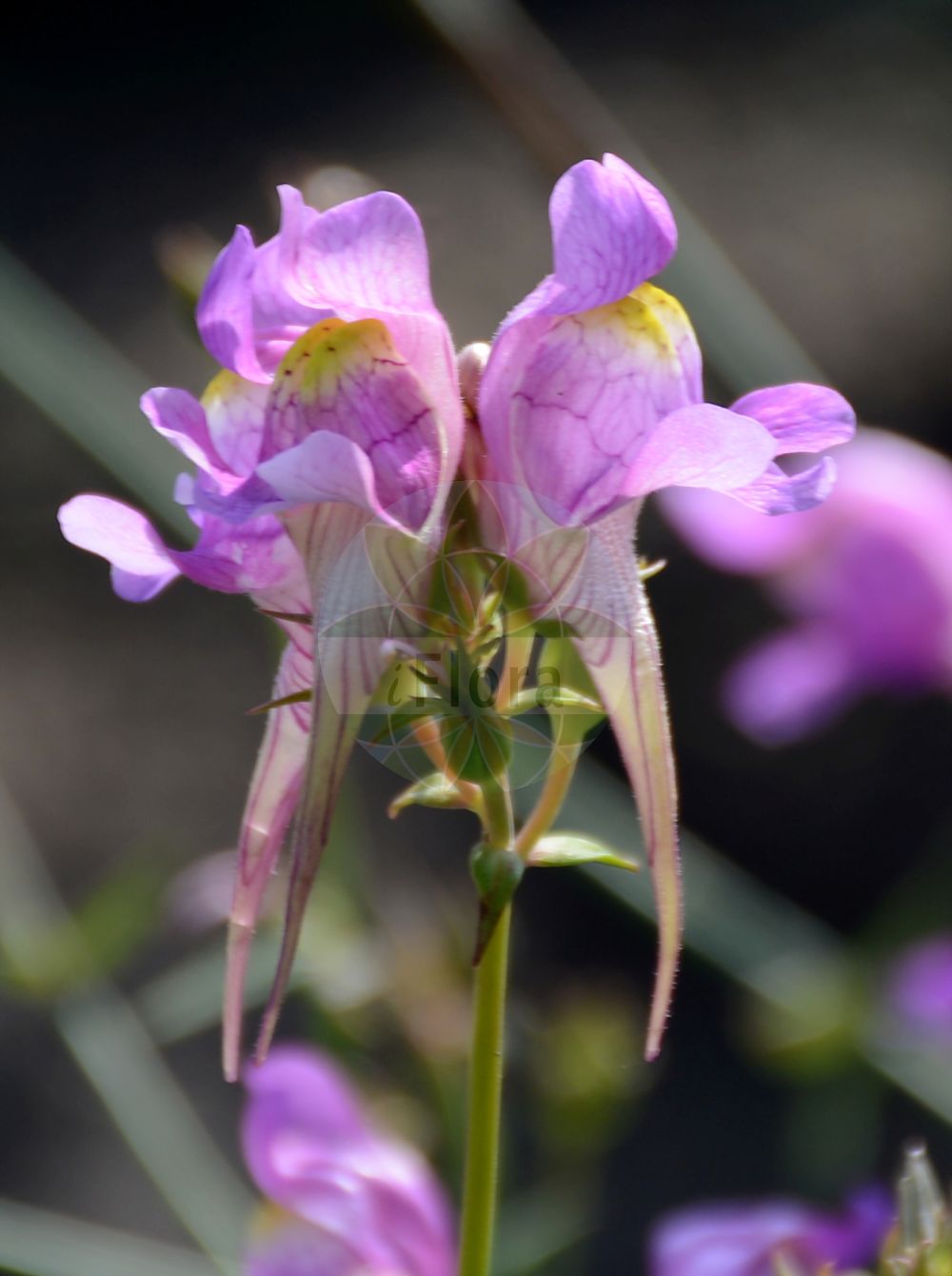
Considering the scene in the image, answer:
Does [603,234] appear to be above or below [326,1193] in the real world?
above

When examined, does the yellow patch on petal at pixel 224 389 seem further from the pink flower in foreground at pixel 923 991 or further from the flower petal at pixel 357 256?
the pink flower in foreground at pixel 923 991

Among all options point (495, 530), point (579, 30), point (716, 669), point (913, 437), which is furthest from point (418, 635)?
point (579, 30)

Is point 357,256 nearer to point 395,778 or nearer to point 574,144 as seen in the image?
point 574,144

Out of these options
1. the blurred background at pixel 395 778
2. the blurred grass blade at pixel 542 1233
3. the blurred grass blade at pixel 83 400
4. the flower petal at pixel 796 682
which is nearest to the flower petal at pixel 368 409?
the blurred background at pixel 395 778

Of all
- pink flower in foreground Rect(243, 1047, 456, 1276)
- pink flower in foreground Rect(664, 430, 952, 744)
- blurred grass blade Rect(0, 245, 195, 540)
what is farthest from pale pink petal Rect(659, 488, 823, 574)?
pink flower in foreground Rect(243, 1047, 456, 1276)

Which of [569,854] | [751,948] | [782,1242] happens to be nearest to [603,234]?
[569,854]

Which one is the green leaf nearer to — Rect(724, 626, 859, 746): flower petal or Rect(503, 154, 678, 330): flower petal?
Rect(503, 154, 678, 330): flower petal
